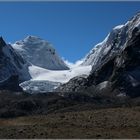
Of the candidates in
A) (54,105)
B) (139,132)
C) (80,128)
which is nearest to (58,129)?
(80,128)

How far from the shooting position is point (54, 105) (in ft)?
637

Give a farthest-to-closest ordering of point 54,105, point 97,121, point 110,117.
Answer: point 54,105
point 110,117
point 97,121

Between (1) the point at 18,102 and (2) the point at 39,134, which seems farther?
(1) the point at 18,102

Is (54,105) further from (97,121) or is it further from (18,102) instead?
(97,121)

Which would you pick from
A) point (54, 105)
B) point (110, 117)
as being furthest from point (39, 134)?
point (54, 105)

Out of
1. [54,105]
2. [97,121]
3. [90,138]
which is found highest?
[54,105]

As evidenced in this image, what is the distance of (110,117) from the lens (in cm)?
6100

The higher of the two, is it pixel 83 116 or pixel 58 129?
pixel 83 116

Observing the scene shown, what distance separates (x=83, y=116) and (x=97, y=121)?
6.07m

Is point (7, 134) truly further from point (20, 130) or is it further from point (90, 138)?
point (90, 138)

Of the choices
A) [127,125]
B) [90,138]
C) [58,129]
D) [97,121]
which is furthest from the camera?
[97,121]

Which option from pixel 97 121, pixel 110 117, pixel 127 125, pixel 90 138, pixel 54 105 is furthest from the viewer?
pixel 54 105

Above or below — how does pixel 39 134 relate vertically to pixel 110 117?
below

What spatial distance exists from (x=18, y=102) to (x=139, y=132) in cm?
14991
